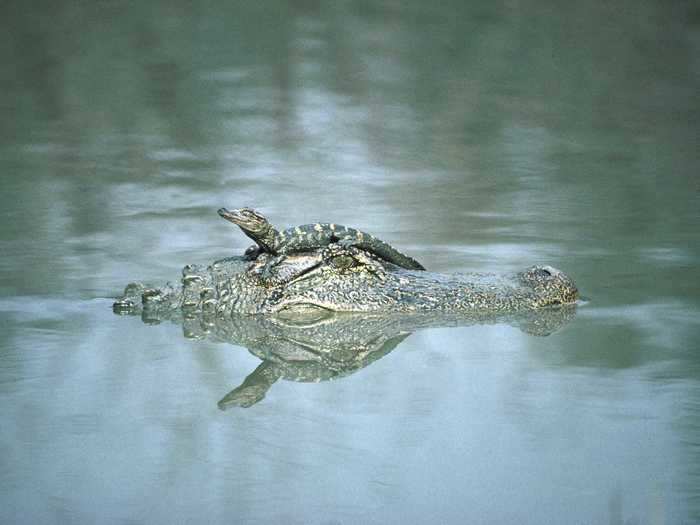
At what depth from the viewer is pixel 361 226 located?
29.1ft

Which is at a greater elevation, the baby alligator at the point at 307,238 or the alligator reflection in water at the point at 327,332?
the baby alligator at the point at 307,238

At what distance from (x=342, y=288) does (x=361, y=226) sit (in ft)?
8.45

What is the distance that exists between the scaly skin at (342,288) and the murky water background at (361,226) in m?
0.22

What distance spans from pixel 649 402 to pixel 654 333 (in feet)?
3.70

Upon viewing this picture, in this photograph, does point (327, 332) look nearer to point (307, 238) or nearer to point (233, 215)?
point (307, 238)

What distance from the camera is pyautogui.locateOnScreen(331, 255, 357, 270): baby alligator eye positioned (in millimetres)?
6316

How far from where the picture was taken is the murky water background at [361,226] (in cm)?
429

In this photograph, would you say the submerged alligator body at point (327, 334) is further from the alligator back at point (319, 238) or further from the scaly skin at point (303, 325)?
the alligator back at point (319, 238)

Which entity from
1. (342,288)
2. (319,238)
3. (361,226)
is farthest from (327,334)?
(361,226)

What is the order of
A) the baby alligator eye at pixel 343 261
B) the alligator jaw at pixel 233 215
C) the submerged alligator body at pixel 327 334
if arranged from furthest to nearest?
the baby alligator eye at pixel 343 261 → the alligator jaw at pixel 233 215 → the submerged alligator body at pixel 327 334

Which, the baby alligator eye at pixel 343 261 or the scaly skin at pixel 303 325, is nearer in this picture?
the scaly skin at pixel 303 325

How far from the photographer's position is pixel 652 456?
446cm

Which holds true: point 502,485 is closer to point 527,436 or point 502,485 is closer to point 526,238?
point 527,436

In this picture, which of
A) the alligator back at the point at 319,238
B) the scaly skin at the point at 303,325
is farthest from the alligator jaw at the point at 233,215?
the scaly skin at the point at 303,325
